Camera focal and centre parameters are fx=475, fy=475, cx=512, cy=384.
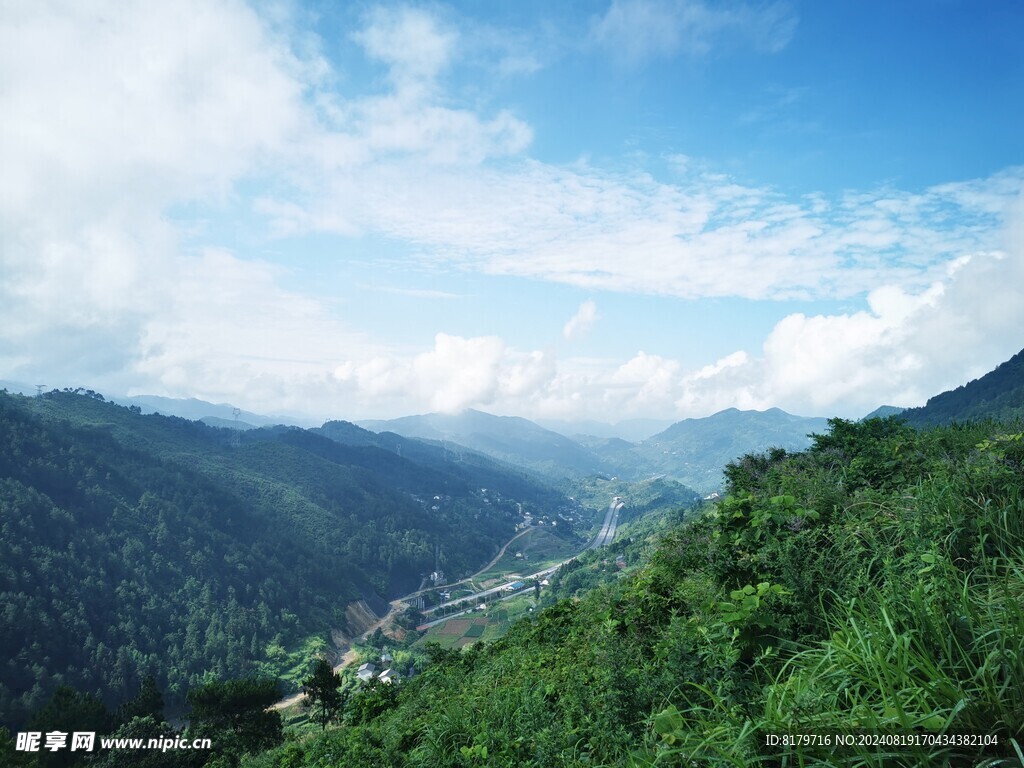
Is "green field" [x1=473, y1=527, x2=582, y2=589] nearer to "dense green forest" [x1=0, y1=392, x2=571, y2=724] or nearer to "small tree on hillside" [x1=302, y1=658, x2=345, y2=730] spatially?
"dense green forest" [x1=0, y1=392, x2=571, y2=724]

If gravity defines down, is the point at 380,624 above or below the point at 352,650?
below

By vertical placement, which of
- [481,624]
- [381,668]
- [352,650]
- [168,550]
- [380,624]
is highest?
[168,550]

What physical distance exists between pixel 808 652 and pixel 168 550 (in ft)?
414

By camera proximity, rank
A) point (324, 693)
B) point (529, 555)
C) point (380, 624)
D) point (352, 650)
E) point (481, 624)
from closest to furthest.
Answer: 1. point (324, 693)
2. point (352, 650)
3. point (481, 624)
4. point (380, 624)
5. point (529, 555)

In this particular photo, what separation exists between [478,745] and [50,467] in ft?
459

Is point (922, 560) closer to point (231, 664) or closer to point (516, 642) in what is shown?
point (516, 642)

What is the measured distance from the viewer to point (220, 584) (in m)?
95.8

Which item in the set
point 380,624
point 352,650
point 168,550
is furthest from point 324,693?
point 168,550

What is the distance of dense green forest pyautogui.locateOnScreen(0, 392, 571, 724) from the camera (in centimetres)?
6875

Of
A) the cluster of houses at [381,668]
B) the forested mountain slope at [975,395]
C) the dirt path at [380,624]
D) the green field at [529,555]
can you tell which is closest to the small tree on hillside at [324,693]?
the dirt path at [380,624]

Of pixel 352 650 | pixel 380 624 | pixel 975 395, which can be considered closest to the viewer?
pixel 352 650

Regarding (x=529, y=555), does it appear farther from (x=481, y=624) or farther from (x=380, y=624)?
(x=481, y=624)

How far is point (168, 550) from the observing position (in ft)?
327

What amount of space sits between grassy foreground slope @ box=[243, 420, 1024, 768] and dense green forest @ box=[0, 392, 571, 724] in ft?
270
